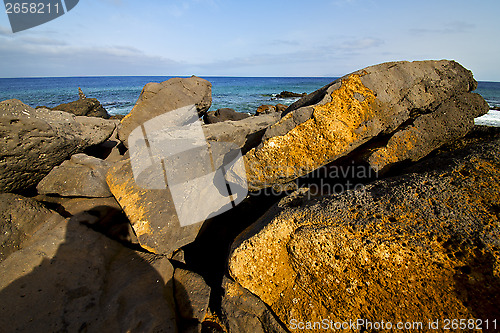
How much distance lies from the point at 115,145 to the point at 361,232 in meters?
6.17

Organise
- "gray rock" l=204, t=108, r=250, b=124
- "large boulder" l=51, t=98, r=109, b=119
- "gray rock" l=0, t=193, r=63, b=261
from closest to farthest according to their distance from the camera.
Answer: "gray rock" l=0, t=193, r=63, b=261 < "gray rock" l=204, t=108, r=250, b=124 < "large boulder" l=51, t=98, r=109, b=119

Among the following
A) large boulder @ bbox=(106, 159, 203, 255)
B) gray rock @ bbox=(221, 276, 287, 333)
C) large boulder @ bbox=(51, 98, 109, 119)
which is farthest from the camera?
large boulder @ bbox=(51, 98, 109, 119)

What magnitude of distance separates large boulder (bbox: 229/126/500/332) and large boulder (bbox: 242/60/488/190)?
0.51m

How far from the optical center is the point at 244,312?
2.21 meters

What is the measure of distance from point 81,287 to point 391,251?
3.18 meters

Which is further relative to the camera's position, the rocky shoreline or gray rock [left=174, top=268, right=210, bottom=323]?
gray rock [left=174, top=268, right=210, bottom=323]

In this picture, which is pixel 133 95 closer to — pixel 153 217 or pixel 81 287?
pixel 153 217

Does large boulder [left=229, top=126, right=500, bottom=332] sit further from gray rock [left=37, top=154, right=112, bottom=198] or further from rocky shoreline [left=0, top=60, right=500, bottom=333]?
gray rock [left=37, top=154, right=112, bottom=198]

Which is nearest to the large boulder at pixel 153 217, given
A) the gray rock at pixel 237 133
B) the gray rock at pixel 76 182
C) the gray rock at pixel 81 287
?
the gray rock at pixel 81 287

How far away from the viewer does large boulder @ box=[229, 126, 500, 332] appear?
162 centimetres

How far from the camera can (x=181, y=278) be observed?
9.38ft

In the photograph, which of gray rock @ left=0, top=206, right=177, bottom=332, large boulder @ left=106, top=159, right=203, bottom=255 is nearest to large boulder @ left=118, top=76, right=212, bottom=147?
large boulder @ left=106, top=159, right=203, bottom=255

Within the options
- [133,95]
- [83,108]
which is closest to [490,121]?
[83,108]

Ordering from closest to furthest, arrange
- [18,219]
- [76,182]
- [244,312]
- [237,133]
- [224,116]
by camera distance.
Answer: [244,312], [18,219], [76,182], [237,133], [224,116]
